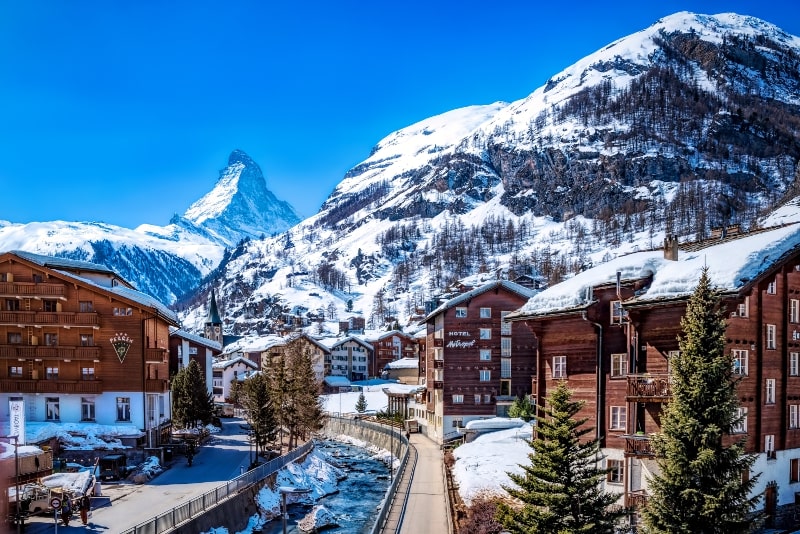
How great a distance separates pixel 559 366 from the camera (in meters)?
38.6

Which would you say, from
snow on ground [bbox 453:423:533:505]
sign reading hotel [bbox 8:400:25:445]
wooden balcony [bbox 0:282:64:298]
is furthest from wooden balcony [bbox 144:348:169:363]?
snow on ground [bbox 453:423:533:505]

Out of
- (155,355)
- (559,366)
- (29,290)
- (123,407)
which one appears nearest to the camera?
(559,366)

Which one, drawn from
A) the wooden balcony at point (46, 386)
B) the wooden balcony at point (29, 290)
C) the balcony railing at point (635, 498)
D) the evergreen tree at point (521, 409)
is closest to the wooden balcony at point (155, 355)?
the wooden balcony at point (46, 386)

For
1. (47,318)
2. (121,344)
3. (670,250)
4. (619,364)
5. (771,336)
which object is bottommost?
(121,344)

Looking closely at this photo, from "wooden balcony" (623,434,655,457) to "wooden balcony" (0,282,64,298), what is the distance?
134ft

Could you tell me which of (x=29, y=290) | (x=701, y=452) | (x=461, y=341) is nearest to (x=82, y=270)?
(x=29, y=290)

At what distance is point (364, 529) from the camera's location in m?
44.7

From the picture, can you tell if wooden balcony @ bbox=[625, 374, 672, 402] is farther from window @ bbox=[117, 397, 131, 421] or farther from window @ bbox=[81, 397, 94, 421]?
window @ bbox=[81, 397, 94, 421]

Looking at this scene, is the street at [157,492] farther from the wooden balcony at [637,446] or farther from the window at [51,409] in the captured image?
the wooden balcony at [637,446]

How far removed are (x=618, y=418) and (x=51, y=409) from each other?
134 ft

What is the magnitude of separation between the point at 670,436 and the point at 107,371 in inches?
1688

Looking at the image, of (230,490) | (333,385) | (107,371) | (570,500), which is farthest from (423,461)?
(333,385)

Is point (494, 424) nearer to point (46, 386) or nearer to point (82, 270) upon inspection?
point (46, 386)

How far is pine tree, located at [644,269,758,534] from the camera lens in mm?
21531
